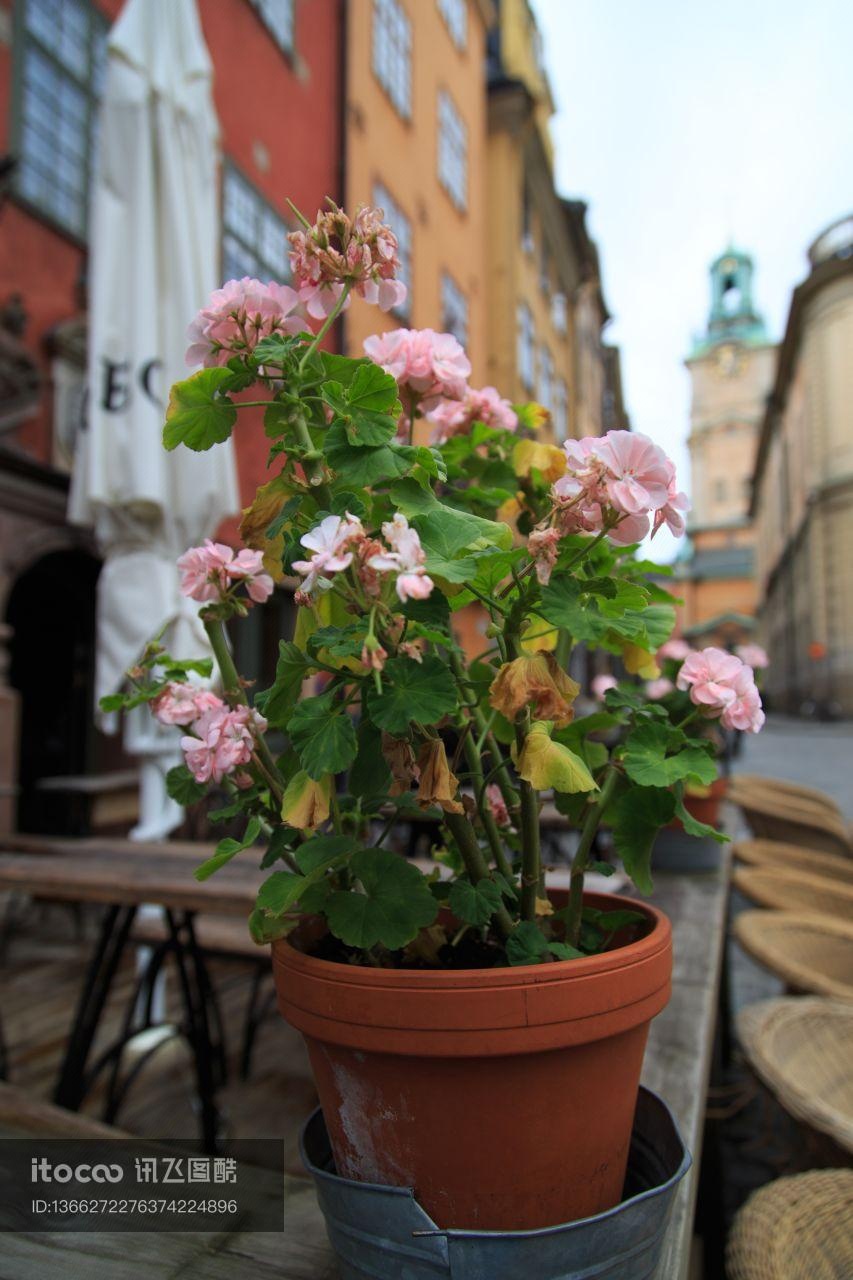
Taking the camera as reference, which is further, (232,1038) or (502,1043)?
(232,1038)

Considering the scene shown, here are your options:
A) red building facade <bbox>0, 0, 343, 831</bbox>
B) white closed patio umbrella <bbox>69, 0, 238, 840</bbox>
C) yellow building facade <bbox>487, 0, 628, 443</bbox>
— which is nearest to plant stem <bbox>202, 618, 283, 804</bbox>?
white closed patio umbrella <bbox>69, 0, 238, 840</bbox>

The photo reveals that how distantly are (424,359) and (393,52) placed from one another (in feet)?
40.1

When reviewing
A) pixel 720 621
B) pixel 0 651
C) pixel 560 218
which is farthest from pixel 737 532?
pixel 0 651

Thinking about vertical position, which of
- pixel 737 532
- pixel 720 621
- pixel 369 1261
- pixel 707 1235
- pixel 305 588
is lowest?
pixel 707 1235

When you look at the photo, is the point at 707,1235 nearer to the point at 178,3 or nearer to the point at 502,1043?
the point at 502,1043

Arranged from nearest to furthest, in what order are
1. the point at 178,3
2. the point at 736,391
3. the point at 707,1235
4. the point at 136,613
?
the point at 707,1235
the point at 136,613
the point at 178,3
the point at 736,391

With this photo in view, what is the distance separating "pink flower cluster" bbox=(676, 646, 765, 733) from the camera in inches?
37.7

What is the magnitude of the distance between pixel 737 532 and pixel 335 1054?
75175 millimetres

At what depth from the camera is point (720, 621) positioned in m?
66.2

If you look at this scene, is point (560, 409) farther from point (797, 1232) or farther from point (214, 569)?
point (214, 569)

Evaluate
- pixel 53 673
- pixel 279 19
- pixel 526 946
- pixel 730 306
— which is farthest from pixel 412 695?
pixel 730 306

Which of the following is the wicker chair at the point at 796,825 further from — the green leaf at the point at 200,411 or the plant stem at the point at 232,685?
the green leaf at the point at 200,411

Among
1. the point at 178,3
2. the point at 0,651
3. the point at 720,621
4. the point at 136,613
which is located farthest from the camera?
the point at 720,621

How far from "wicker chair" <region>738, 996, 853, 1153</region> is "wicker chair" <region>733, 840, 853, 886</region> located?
1582 millimetres
